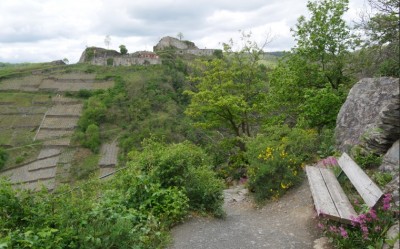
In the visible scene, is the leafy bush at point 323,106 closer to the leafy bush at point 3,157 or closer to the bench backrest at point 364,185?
the bench backrest at point 364,185

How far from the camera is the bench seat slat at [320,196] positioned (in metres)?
4.07

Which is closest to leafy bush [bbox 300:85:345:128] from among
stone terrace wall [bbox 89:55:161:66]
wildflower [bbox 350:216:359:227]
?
wildflower [bbox 350:216:359:227]

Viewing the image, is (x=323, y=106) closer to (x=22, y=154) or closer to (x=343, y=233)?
(x=343, y=233)

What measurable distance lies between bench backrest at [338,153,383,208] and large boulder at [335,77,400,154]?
57 centimetres

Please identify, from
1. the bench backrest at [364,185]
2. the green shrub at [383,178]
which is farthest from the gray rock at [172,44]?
the green shrub at [383,178]

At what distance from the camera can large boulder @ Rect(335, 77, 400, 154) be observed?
4.50 meters

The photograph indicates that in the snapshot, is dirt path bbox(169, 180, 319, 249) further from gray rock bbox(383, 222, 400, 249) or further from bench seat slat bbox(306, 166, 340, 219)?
gray rock bbox(383, 222, 400, 249)

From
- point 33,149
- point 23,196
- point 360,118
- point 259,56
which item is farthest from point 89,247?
point 33,149

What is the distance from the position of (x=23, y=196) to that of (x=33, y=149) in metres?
40.8

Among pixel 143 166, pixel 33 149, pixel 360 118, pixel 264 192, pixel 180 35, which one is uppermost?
pixel 180 35

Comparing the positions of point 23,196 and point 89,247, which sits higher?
point 23,196

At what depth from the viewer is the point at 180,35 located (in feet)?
294

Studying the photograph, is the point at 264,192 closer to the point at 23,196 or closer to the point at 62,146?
the point at 23,196

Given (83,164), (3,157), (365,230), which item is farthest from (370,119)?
(3,157)
